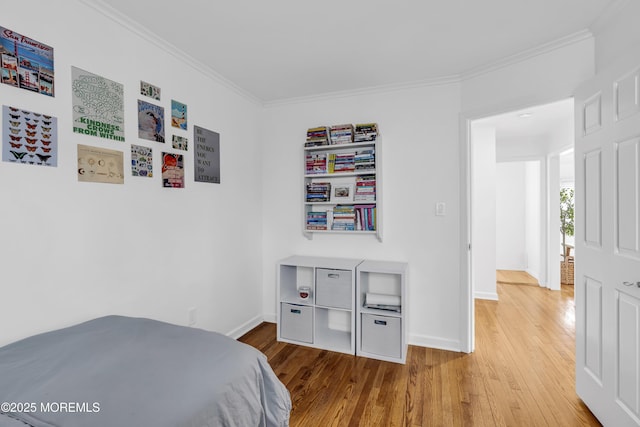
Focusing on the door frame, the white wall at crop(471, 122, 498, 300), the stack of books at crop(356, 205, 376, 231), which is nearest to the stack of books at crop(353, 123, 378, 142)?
the stack of books at crop(356, 205, 376, 231)

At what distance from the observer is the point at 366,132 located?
2.86 m

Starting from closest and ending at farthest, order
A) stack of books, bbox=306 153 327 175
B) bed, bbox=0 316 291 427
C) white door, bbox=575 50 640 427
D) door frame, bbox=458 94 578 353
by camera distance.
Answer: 1. bed, bbox=0 316 291 427
2. white door, bbox=575 50 640 427
3. door frame, bbox=458 94 578 353
4. stack of books, bbox=306 153 327 175

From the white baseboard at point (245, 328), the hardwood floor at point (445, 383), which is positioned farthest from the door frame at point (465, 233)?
the white baseboard at point (245, 328)

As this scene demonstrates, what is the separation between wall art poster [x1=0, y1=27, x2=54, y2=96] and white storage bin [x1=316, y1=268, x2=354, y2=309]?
2194 millimetres

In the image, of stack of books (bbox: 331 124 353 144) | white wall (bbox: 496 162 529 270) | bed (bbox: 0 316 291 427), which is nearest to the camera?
bed (bbox: 0 316 291 427)

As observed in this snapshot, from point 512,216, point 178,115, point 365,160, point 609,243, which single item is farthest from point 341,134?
point 512,216

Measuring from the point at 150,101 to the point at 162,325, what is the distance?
1477mm

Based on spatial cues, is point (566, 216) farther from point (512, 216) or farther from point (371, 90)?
point (371, 90)

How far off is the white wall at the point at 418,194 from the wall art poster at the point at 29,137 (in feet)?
6.72

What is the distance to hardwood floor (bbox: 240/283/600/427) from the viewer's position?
1.85 metres

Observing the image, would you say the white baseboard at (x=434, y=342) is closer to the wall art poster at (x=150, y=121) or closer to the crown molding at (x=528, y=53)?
the crown molding at (x=528, y=53)

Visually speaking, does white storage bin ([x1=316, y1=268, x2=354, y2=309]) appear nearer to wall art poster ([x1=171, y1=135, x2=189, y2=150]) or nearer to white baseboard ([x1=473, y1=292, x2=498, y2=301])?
wall art poster ([x1=171, y1=135, x2=189, y2=150])

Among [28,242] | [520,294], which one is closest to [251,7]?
[28,242]

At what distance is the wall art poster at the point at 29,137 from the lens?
1.37 meters
